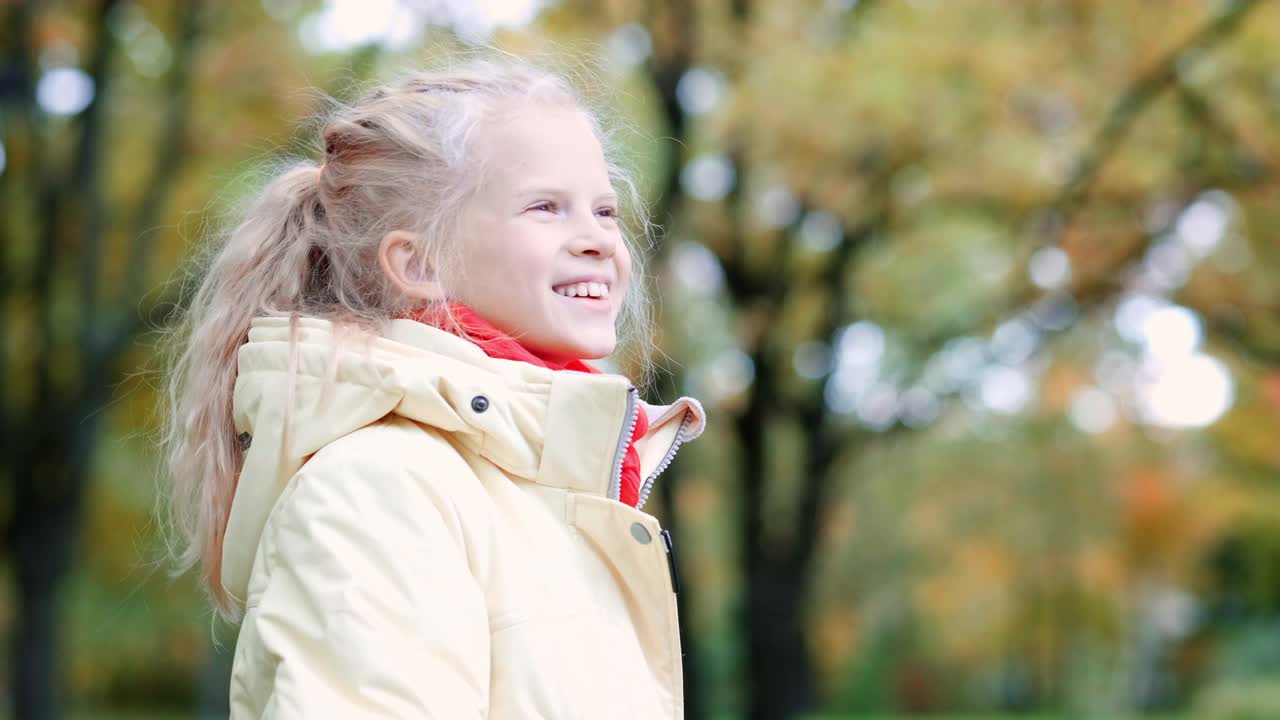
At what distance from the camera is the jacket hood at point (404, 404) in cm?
177

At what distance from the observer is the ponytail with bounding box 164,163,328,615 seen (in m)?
2.01

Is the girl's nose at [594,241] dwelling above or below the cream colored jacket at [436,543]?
above

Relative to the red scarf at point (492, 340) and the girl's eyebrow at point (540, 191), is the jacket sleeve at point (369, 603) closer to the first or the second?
the red scarf at point (492, 340)

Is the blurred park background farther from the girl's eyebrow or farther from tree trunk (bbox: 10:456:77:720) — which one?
the girl's eyebrow

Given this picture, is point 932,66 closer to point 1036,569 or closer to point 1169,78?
point 1169,78

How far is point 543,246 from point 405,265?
198mm

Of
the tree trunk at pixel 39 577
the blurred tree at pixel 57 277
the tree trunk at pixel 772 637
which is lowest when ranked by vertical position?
→ the tree trunk at pixel 772 637

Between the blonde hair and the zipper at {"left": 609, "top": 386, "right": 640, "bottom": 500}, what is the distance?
1.01 ft

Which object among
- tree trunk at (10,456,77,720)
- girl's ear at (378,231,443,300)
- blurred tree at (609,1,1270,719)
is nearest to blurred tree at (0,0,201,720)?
tree trunk at (10,456,77,720)

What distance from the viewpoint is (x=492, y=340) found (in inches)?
76.5

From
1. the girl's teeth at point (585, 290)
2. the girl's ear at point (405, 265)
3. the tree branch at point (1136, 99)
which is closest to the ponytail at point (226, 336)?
the girl's ear at point (405, 265)

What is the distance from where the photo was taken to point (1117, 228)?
9.91 meters

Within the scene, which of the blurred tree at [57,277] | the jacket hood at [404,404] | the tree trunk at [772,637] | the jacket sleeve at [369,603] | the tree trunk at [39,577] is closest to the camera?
the jacket sleeve at [369,603]

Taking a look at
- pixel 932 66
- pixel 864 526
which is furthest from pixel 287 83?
pixel 864 526
